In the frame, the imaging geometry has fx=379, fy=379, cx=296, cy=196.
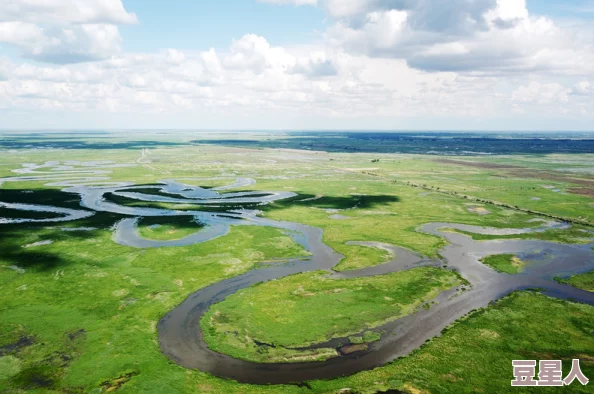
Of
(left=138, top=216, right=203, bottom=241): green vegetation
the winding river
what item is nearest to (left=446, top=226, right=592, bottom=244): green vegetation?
the winding river

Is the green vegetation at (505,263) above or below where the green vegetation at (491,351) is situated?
above

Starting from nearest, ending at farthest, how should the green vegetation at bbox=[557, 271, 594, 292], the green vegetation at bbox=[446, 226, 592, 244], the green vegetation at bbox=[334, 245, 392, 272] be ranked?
the green vegetation at bbox=[557, 271, 594, 292], the green vegetation at bbox=[334, 245, 392, 272], the green vegetation at bbox=[446, 226, 592, 244]

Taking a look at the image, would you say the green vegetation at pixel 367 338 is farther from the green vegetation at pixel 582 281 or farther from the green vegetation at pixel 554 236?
the green vegetation at pixel 554 236

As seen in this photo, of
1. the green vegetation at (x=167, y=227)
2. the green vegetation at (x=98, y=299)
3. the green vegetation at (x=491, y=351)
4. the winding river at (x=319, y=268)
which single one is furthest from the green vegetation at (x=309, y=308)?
the green vegetation at (x=167, y=227)

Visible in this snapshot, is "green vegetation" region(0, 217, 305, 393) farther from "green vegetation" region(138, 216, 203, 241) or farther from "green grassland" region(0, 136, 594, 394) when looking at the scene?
"green vegetation" region(138, 216, 203, 241)

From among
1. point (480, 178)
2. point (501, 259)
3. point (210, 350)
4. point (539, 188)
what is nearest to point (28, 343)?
point (210, 350)

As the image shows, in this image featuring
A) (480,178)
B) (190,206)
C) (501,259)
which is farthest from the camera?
(480,178)

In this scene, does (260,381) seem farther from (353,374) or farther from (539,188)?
(539,188)
